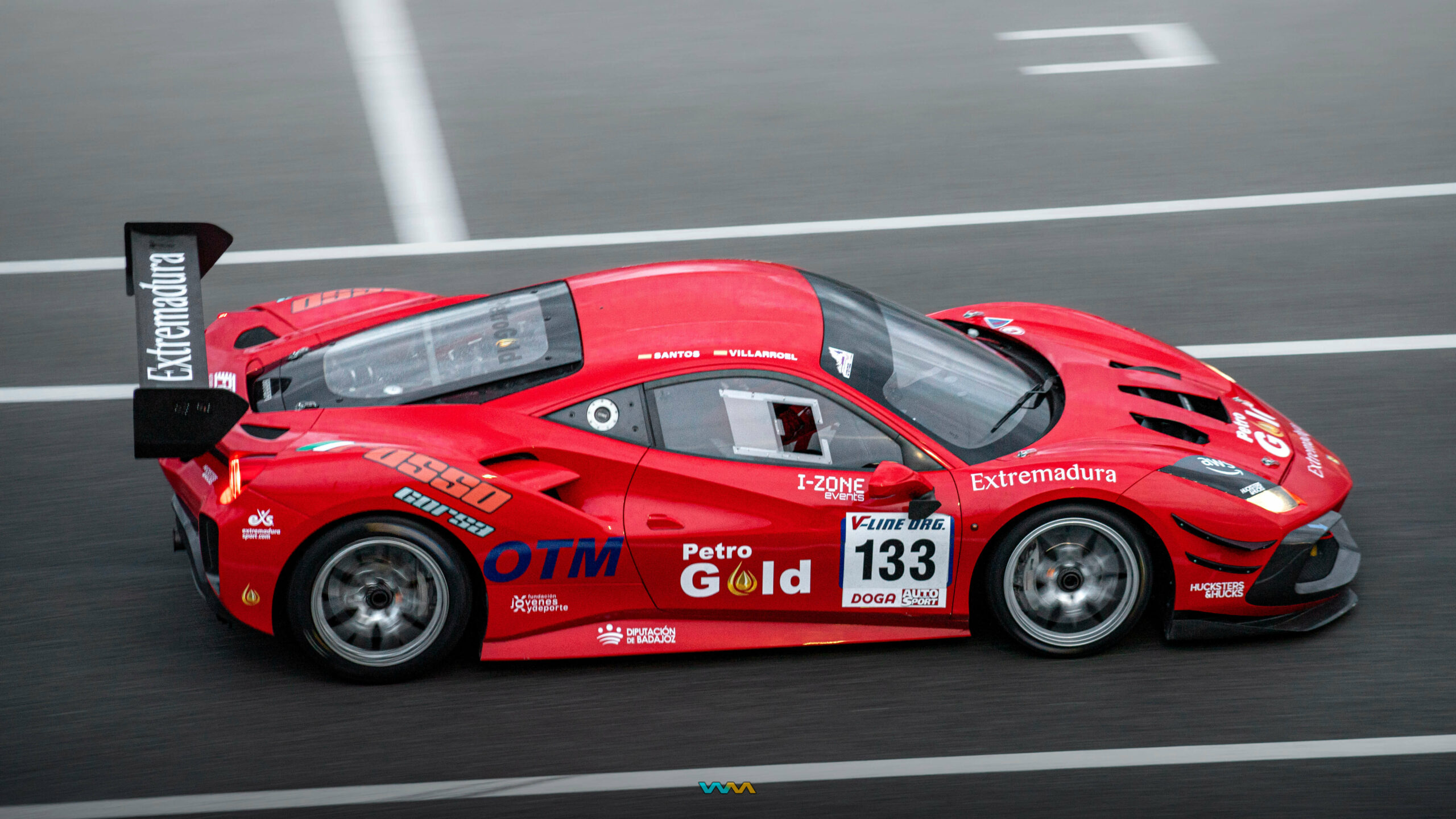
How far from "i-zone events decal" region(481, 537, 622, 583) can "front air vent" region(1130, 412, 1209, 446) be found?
2.17 m

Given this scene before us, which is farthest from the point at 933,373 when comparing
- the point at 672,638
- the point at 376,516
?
the point at 376,516

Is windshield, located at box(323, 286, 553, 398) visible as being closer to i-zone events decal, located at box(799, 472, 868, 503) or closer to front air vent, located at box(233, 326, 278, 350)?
front air vent, located at box(233, 326, 278, 350)

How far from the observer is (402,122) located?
10914 millimetres

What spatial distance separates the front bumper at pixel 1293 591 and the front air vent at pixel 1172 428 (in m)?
0.52

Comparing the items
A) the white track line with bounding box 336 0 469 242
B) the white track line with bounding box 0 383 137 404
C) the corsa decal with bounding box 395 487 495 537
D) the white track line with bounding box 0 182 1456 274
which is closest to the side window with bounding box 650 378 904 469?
the corsa decal with bounding box 395 487 495 537

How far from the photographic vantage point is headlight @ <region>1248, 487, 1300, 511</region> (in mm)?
5488

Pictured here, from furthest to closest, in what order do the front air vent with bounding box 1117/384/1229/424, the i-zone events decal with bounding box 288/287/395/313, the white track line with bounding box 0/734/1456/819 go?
the i-zone events decal with bounding box 288/287/395/313 < the front air vent with bounding box 1117/384/1229/424 < the white track line with bounding box 0/734/1456/819

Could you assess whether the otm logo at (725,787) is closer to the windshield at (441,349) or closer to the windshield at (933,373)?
the windshield at (933,373)

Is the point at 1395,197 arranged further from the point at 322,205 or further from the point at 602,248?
the point at 322,205

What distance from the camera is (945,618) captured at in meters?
5.50

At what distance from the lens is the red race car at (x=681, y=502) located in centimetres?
523

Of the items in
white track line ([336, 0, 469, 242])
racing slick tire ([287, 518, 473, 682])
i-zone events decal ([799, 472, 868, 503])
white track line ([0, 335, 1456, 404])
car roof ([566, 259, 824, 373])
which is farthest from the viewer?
white track line ([336, 0, 469, 242])

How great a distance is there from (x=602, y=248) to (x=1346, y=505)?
4677 millimetres

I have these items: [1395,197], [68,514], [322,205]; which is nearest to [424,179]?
[322,205]
